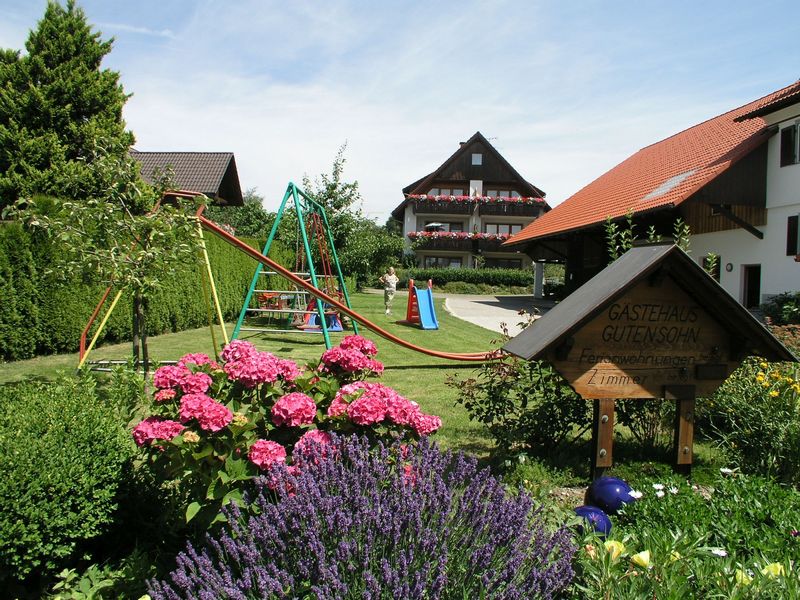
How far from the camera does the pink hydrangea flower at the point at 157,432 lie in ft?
8.76

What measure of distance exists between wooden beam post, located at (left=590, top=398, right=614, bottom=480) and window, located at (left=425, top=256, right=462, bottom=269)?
147ft

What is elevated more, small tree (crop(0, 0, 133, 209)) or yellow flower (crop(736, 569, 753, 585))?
small tree (crop(0, 0, 133, 209))

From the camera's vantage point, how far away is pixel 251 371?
3059 millimetres

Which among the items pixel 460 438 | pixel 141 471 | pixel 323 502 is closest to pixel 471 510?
pixel 323 502

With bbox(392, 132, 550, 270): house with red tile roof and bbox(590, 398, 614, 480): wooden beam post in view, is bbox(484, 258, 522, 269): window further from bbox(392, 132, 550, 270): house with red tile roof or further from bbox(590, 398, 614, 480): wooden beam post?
bbox(590, 398, 614, 480): wooden beam post

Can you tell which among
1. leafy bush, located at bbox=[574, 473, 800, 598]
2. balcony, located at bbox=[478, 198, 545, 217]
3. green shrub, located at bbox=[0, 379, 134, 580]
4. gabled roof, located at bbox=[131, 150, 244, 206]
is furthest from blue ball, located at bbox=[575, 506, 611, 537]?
balcony, located at bbox=[478, 198, 545, 217]

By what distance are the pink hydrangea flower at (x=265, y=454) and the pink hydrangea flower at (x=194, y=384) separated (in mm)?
485

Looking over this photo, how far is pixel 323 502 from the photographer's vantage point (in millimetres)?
2252

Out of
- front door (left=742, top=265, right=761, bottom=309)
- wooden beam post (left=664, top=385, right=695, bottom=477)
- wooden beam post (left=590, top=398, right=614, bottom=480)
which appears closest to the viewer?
wooden beam post (left=590, top=398, right=614, bottom=480)

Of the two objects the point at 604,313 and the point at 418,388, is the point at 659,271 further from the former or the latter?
the point at 418,388

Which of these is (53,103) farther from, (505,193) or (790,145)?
(505,193)

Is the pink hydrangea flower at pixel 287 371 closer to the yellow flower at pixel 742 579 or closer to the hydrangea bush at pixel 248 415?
the hydrangea bush at pixel 248 415

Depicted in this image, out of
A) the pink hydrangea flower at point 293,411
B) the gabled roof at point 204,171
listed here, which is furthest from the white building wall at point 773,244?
the gabled roof at point 204,171

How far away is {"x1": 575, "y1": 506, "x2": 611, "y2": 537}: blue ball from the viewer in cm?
299
